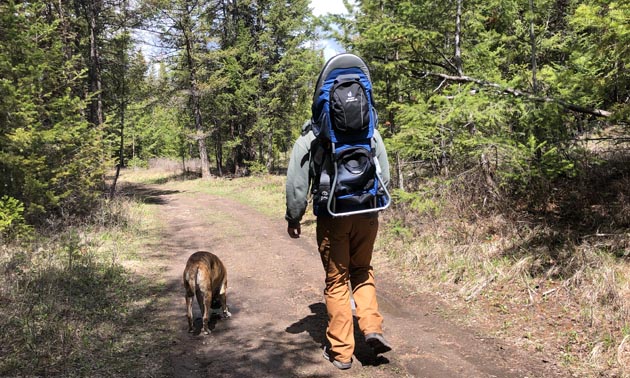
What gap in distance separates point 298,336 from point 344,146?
210 centimetres

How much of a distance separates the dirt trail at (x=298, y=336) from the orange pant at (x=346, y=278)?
30cm

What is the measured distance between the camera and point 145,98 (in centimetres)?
1941

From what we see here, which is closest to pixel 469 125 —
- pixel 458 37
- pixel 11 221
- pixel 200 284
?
pixel 458 37

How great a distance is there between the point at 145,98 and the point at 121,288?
620 inches

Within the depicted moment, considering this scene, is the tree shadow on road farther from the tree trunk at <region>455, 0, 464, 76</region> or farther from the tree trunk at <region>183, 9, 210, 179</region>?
the tree trunk at <region>455, 0, 464, 76</region>

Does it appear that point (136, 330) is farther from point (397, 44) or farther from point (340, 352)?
point (397, 44)

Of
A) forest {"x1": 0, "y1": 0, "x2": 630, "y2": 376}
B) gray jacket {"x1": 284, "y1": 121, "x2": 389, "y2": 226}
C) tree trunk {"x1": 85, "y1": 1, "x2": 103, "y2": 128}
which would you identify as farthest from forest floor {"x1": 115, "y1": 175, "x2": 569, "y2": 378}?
tree trunk {"x1": 85, "y1": 1, "x2": 103, "y2": 128}

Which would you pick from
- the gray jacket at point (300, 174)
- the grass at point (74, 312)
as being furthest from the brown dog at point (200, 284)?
the gray jacket at point (300, 174)

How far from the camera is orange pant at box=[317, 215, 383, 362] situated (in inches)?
136

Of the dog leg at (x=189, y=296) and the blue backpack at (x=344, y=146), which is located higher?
the blue backpack at (x=344, y=146)

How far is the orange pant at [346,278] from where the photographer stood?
11.4ft

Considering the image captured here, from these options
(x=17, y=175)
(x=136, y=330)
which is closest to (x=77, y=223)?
(x=17, y=175)

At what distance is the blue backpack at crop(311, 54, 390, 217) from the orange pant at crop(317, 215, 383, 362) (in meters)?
0.18

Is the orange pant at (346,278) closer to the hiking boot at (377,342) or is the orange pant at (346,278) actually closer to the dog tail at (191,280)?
the hiking boot at (377,342)
